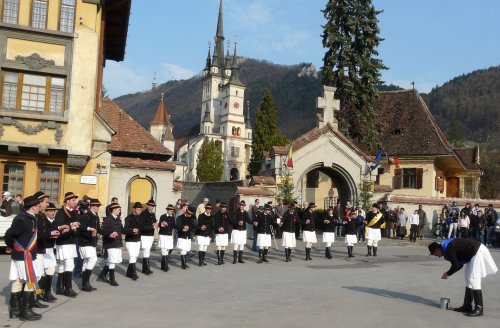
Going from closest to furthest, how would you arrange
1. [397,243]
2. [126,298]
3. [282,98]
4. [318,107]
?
[126,298], [397,243], [318,107], [282,98]

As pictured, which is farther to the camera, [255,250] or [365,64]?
[365,64]

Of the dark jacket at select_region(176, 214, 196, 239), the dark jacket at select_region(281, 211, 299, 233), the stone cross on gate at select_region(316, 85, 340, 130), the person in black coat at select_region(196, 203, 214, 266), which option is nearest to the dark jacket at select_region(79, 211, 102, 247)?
the dark jacket at select_region(176, 214, 196, 239)

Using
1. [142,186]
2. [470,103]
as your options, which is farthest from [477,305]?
[470,103]

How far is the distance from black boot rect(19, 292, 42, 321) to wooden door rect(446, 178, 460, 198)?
128 feet

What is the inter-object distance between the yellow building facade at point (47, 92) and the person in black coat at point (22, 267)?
11566 mm

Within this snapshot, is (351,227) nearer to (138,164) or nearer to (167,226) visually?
(167,226)

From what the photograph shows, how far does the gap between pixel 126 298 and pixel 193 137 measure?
10939cm

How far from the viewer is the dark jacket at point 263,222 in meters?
18.1

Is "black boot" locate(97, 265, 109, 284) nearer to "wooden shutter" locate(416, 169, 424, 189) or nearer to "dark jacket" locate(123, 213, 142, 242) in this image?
"dark jacket" locate(123, 213, 142, 242)

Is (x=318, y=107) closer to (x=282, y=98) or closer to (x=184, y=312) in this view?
(x=184, y=312)

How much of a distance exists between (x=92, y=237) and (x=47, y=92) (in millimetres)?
10378

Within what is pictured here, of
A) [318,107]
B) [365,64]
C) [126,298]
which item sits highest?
[365,64]

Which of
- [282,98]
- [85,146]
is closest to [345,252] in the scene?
[85,146]

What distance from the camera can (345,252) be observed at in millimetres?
21266
